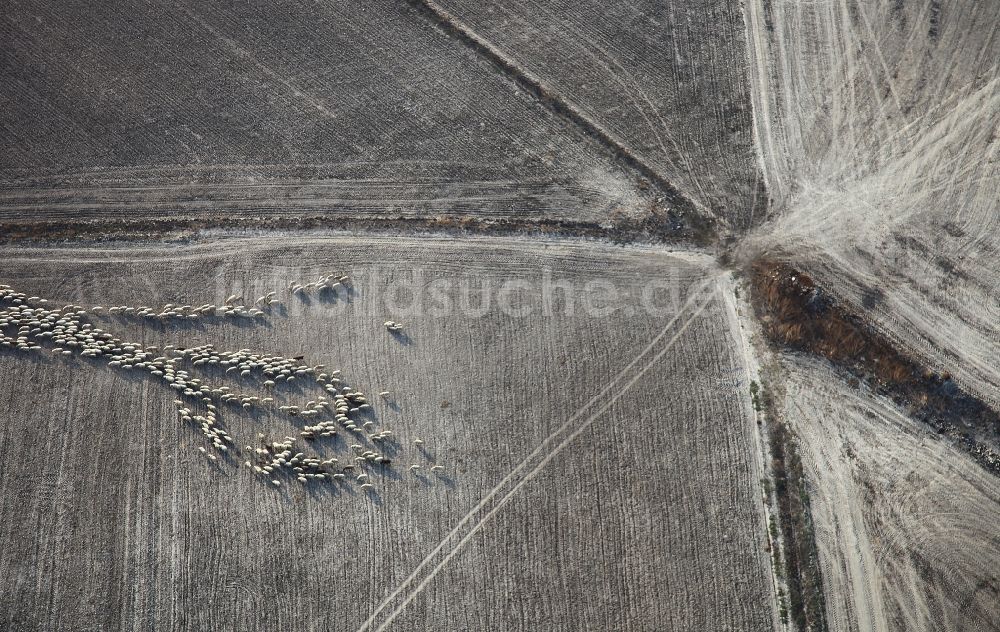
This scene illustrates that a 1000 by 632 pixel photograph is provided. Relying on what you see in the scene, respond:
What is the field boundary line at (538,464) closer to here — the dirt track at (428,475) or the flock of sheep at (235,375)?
the dirt track at (428,475)

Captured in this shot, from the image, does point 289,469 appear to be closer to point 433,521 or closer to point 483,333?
point 433,521

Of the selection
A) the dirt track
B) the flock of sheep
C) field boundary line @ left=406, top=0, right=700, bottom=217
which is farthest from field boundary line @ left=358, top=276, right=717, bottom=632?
field boundary line @ left=406, top=0, right=700, bottom=217

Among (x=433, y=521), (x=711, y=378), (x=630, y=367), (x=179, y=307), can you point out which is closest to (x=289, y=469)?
(x=433, y=521)

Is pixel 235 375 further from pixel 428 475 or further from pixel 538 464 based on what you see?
pixel 538 464

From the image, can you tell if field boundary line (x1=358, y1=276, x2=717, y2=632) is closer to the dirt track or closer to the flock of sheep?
the dirt track

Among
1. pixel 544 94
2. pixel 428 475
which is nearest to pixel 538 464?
pixel 428 475

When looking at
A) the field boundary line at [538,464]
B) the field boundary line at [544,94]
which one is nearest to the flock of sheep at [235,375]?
the field boundary line at [538,464]
